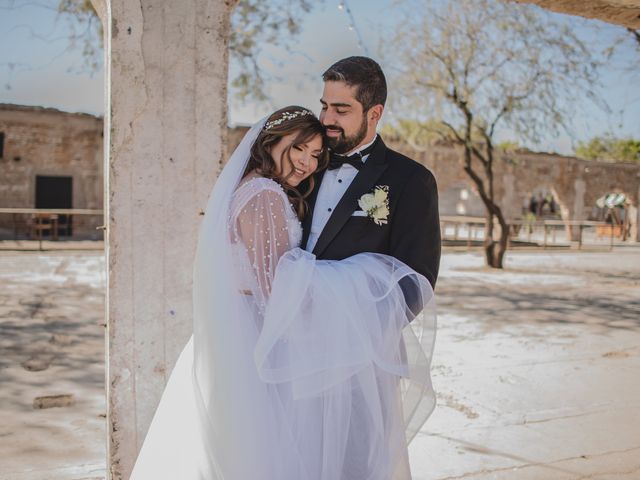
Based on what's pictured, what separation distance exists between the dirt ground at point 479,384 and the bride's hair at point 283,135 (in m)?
1.80

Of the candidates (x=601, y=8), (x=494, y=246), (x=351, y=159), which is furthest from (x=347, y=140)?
(x=494, y=246)

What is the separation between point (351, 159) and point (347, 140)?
Result: 9cm

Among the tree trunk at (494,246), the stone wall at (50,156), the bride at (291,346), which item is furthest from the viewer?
the stone wall at (50,156)

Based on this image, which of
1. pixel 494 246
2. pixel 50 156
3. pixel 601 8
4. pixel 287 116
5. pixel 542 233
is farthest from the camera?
pixel 542 233

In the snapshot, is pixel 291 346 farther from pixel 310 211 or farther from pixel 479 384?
pixel 479 384

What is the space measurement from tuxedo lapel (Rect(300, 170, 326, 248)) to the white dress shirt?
0.01 metres

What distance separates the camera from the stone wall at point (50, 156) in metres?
20.4

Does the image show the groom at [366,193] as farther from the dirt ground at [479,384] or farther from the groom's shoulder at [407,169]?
the dirt ground at [479,384]

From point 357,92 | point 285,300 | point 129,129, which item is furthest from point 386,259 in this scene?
point 129,129

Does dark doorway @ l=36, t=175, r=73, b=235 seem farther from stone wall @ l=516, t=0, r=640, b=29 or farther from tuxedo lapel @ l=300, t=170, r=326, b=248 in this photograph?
tuxedo lapel @ l=300, t=170, r=326, b=248

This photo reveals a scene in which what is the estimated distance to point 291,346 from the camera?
188cm

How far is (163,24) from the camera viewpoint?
2.76 metres

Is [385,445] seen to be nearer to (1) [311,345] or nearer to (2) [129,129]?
(1) [311,345]

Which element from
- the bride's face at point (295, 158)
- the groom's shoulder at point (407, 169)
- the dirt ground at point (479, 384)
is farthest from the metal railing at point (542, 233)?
the bride's face at point (295, 158)
